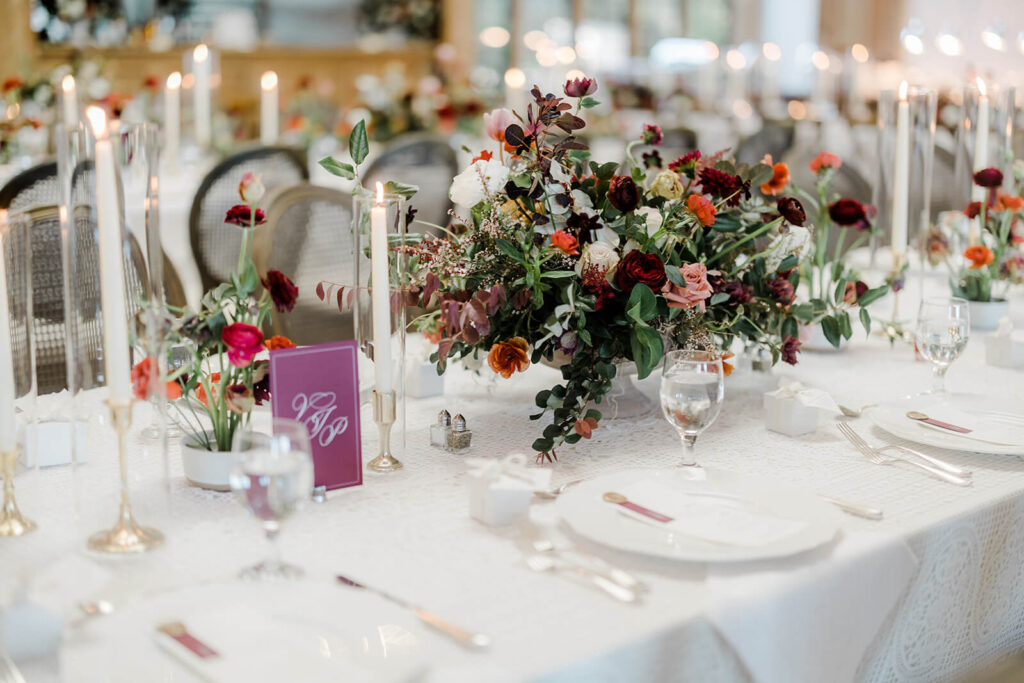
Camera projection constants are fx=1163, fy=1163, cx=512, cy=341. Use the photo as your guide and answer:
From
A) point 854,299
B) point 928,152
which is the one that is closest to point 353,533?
point 854,299

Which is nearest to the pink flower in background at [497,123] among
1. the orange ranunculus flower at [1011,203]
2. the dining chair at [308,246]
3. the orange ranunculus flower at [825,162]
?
the orange ranunculus flower at [825,162]

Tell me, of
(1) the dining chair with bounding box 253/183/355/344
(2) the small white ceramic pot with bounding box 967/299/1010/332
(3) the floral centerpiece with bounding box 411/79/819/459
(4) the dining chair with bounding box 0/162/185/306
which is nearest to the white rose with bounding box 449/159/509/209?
(3) the floral centerpiece with bounding box 411/79/819/459

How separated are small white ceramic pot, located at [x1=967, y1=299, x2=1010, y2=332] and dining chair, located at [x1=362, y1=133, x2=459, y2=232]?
1818 mm

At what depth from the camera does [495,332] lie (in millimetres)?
1449

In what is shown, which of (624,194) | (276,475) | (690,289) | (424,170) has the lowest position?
(276,475)

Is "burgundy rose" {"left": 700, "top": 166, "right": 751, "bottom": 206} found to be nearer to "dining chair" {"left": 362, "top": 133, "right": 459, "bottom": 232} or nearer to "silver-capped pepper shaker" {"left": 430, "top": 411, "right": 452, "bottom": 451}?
"silver-capped pepper shaker" {"left": 430, "top": 411, "right": 452, "bottom": 451}

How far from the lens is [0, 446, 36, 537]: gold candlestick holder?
3.71ft

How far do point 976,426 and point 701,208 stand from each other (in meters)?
0.45

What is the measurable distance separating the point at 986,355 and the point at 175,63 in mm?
6070

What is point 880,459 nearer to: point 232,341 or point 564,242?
point 564,242

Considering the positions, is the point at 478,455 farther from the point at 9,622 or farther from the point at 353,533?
the point at 9,622

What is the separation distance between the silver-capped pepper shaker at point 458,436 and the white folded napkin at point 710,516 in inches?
10.0

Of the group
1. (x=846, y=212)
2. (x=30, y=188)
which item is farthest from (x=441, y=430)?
(x=30, y=188)

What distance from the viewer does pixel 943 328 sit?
61.6 inches
